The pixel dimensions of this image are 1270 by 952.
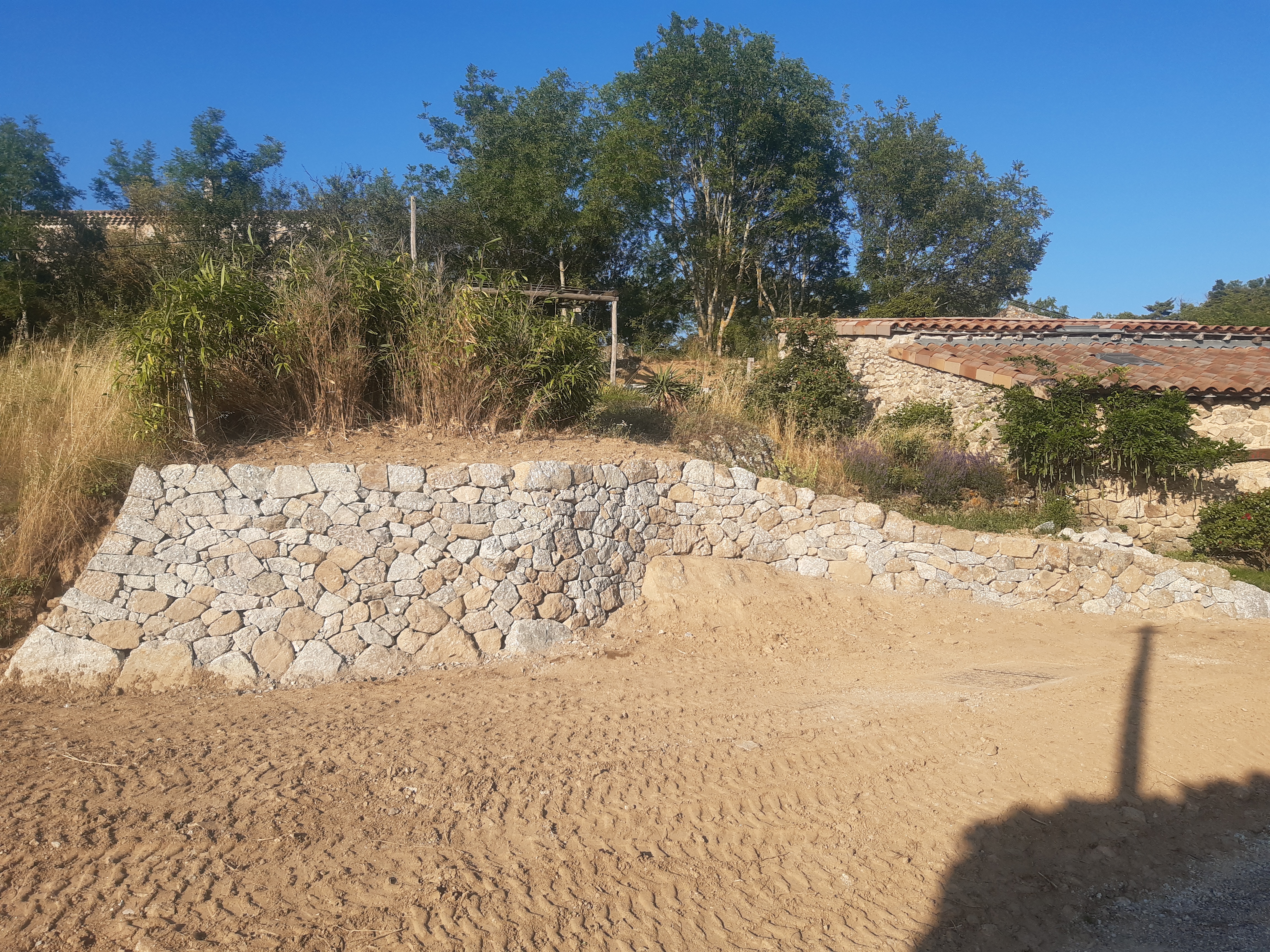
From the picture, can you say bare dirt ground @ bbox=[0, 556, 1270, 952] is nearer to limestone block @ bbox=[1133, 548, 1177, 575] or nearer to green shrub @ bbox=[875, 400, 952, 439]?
limestone block @ bbox=[1133, 548, 1177, 575]

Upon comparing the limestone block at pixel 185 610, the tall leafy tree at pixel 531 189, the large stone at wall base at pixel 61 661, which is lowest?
the large stone at wall base at pixel 61 661

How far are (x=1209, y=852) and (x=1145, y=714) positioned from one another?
152cm

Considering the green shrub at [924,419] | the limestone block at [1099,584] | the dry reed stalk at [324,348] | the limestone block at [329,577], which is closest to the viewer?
the limestone block at [329,577]

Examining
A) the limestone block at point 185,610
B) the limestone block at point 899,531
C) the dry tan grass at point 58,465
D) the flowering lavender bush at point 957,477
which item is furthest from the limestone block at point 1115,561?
the dry tan grass at point 58,465

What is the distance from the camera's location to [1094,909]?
12.2 ft

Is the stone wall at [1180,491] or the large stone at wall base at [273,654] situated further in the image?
the stone wall at [1180,491]

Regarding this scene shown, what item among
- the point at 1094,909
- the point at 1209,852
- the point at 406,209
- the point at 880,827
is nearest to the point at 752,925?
the point at 880,827

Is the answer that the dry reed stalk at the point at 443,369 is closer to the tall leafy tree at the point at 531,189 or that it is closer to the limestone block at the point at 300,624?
the limestone block at the point at 300,624

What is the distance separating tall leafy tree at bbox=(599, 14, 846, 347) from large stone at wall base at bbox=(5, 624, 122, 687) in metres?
17.8

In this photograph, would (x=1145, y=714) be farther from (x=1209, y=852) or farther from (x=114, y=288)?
(x=114, y=288)

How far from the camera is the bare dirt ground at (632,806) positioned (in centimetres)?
339

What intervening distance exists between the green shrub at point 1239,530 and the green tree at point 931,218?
1628 centimetres

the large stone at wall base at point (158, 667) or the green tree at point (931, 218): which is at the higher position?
the green tree at point (931, 218)

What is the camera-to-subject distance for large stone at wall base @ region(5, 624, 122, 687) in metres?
5.36
